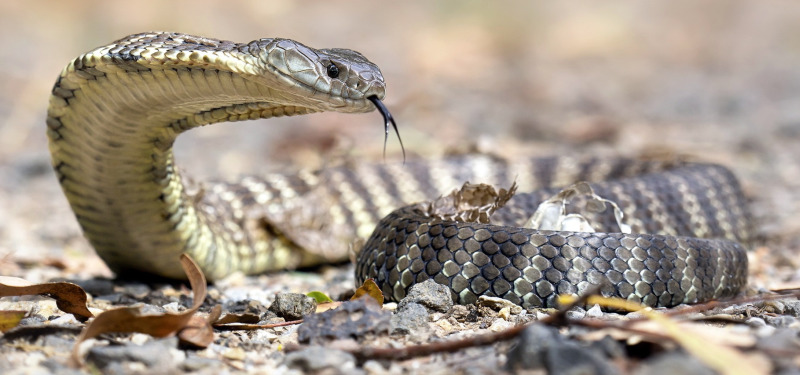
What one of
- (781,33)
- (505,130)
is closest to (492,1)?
(781,33)

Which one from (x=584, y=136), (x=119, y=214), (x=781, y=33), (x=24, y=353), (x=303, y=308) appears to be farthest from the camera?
(x=781, y=33)

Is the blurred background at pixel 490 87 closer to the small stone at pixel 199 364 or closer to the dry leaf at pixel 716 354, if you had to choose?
the small stone at pixel 199 364

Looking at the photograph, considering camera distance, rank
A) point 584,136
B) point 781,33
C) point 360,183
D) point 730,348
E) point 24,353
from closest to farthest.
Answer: point 730,348 < point 24,353 < point 360,183 < point 584,136 < point 781,33

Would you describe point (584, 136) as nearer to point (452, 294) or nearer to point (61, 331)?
point (452, 294)

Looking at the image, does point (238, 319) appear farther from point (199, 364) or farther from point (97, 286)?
point (97, 286)

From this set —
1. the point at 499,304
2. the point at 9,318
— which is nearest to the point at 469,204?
the point at 499,304

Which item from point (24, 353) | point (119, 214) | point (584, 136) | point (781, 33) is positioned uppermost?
point (781, 33)
